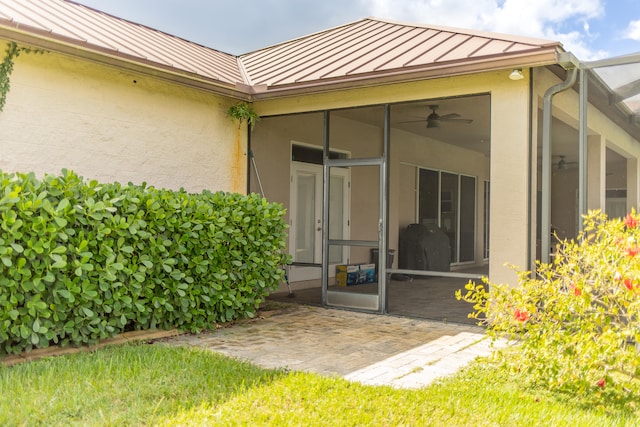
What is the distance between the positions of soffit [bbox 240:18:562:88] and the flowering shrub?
7.95 ft

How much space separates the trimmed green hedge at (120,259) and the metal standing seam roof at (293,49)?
5.51ft

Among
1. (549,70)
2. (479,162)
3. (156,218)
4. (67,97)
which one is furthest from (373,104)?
(479,162)

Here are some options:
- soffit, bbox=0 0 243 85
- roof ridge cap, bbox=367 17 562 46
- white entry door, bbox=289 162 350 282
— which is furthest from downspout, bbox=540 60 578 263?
soffit, bbox=0 0 243 85

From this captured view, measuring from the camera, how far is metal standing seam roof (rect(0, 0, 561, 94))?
563 cm

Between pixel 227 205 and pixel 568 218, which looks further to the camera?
pixel 568 218

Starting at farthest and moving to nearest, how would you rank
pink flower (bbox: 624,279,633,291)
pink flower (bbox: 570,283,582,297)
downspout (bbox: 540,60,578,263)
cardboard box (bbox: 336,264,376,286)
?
cardboard box (bbox: 336,264,376,286) → downspout (bbox: 540,60,578,263) → pink flower (bbox: 570,283,582,297) → pink flower (bbox: 624,279,633,291)

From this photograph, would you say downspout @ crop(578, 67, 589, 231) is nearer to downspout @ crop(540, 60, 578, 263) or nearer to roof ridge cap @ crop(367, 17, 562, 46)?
downspout @ crop(540, 60, 578, 263)

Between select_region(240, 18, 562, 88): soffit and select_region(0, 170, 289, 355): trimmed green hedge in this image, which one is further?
select_region(240, 18, 562, 88): soffit

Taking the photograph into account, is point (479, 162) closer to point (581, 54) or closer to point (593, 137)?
point (593, 137)

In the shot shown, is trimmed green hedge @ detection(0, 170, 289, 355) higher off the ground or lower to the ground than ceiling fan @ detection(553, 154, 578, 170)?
lower

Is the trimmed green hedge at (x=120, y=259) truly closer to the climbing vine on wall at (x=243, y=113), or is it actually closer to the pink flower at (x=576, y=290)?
the climbing vine on wall at (x=243, y=113)

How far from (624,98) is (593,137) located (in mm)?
879

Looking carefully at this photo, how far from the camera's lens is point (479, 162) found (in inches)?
567

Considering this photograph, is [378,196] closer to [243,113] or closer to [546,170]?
[243,113]
